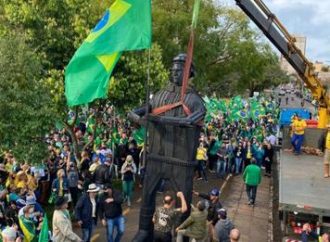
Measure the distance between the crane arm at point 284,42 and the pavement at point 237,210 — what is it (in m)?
3.70

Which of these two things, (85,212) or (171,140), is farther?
(85,212)

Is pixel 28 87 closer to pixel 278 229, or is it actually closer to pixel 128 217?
pixel 128 217

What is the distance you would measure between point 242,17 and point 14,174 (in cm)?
2588

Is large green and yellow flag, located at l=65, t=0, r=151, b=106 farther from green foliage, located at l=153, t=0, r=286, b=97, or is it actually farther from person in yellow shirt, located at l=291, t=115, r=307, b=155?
green foliage, located at l=153, t=0, r=286, b=97

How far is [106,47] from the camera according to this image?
27.1 feet

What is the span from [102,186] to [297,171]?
497cm

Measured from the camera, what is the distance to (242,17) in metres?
35.7

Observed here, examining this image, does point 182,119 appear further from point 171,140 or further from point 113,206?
point 113,206

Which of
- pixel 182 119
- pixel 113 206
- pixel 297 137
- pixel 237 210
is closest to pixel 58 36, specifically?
pixel 113 206

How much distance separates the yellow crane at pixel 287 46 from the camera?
613 inches

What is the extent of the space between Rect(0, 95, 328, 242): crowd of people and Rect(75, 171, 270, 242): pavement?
0.34 m

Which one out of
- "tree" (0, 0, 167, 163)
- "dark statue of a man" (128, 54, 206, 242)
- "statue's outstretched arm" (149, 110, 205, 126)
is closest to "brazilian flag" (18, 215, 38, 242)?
"dark statue of a man" (128, 54, 206, 242)

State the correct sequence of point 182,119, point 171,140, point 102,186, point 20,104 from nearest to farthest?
point 182,119 → point 171,140 → point 20,104 → point 102,186

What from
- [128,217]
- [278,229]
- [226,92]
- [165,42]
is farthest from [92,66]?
[226,92]
